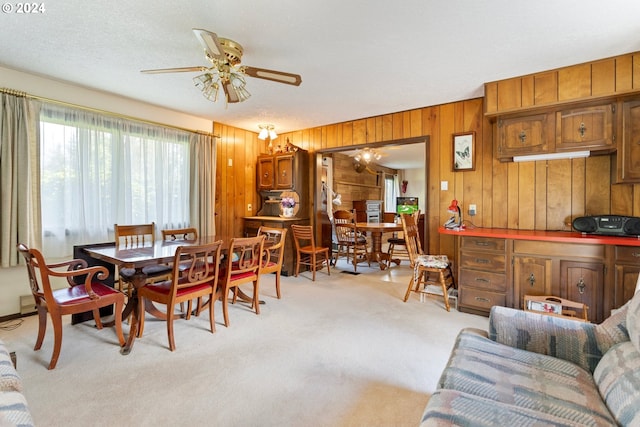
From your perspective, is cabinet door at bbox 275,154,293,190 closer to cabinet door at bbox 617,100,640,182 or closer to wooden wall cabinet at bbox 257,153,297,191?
wooden wall cabinet at bbox 257,153,297,191

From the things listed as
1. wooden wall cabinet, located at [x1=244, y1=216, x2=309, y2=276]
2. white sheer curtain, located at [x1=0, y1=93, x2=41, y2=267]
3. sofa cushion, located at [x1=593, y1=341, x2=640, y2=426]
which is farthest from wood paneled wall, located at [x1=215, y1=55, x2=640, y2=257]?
sofa cushion, located at [x1=593, y1=341, x2=640, y2=426]

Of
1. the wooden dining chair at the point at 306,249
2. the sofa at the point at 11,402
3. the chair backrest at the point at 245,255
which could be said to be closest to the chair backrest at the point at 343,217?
the wooden dining chair at the point at 306,249

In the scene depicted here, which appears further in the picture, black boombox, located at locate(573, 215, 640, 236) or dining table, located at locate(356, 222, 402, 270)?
dining table, located at locate(356, 222, 402, 270)

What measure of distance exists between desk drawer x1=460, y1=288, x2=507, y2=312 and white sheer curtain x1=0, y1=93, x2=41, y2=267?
447cm

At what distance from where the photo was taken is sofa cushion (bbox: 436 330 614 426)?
102 cm

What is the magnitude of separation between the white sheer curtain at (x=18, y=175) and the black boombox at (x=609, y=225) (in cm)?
539

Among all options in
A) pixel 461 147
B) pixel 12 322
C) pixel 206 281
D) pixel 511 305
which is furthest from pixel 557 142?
pixel 12 322

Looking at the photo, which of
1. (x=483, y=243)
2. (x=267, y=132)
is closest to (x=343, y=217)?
(x=267, y=132)

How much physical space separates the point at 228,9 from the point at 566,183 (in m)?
3.52

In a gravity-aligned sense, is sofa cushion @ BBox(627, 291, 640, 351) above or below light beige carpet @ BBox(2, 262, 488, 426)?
above

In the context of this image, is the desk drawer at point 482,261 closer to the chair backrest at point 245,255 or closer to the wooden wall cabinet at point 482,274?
the wooden wall cabinet at point 482,274

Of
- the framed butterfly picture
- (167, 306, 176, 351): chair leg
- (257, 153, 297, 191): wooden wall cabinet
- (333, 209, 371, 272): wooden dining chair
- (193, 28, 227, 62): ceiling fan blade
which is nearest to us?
(193, 28, 227, 62): ceiling fan blade

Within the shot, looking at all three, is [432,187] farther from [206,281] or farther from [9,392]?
[9,392]

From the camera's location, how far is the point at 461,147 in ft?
11.8
